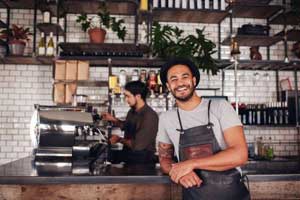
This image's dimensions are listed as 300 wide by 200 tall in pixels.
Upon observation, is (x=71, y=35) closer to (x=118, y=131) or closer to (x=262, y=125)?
(x=118, y=131)

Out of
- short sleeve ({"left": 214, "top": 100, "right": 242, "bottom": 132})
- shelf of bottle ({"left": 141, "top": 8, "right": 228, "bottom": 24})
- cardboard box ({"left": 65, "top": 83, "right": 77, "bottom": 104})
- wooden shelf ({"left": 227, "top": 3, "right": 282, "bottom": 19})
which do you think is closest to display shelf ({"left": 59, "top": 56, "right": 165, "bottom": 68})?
cardboard box ({"left": 65, "top": 83, "right": 77, "bottom": 104})

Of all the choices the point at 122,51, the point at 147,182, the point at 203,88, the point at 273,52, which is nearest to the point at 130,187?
the point at 147,182

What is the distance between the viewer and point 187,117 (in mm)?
1865

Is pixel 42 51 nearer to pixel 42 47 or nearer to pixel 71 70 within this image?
pixel 42 47

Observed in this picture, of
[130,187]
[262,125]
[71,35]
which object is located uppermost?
[71,35]

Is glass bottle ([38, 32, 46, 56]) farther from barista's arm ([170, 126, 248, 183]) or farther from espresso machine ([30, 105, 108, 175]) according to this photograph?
barista's arm ([170, 126, 248, 183])

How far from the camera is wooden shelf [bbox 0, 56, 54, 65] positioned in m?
4.33

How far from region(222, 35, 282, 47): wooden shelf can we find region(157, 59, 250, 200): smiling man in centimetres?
289

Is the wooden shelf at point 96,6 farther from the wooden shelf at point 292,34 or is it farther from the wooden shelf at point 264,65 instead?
the wooden shelf at point 292,34

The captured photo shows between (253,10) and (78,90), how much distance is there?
2.76m

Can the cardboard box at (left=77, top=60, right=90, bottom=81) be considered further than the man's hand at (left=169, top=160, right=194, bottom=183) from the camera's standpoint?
Yes

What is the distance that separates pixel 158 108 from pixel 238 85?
1.28 metres

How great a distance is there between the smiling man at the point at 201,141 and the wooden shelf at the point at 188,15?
8.89 feet

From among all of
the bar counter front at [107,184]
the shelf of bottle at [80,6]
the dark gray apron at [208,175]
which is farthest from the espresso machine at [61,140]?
the shelf of bottle at [80,6]
